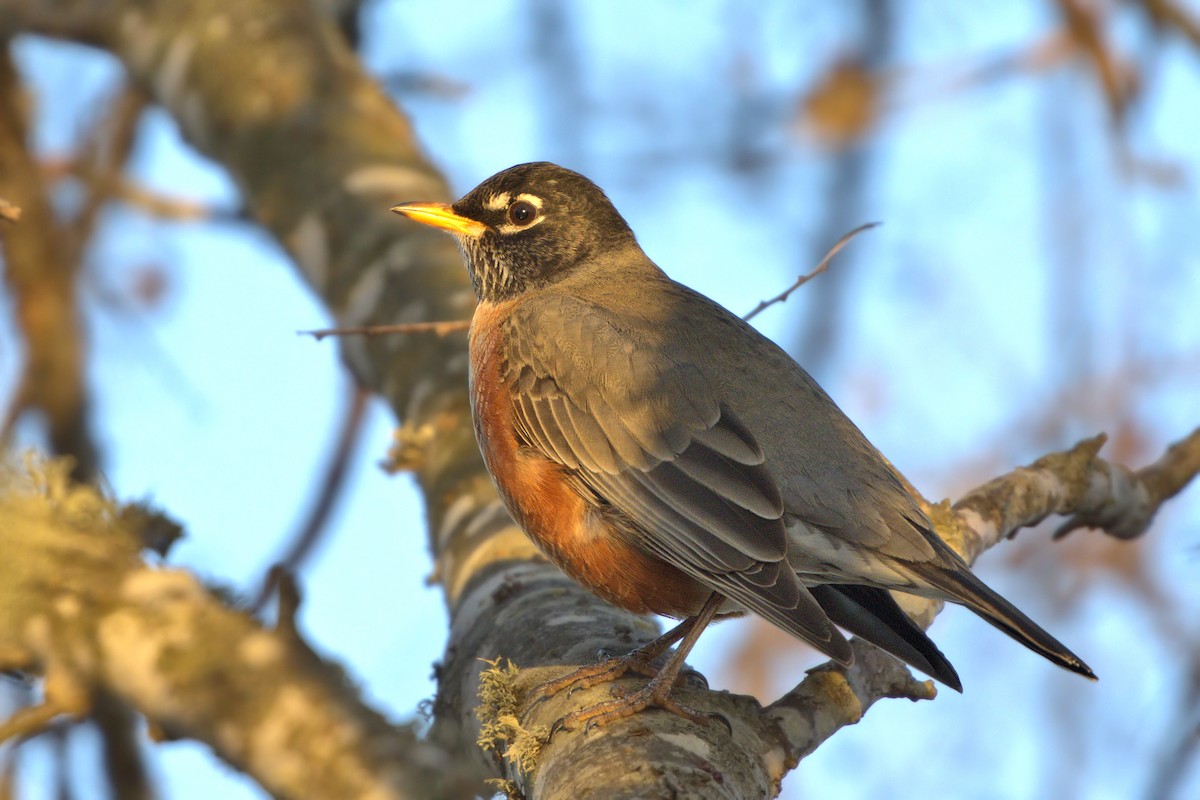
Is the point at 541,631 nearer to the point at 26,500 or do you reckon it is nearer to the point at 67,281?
the point at 26,500

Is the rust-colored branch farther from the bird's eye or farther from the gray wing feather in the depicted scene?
the gray wing feather

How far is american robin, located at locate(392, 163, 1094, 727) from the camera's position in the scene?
3350 mm

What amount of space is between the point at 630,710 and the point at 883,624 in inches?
27.9

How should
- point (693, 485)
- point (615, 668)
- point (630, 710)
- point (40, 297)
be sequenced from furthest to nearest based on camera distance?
point (40, 297) < point (693, 485) < point (615, 668) < point (630, 710)

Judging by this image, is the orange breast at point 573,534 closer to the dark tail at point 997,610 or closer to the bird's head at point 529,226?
the dark tail at point 997,610

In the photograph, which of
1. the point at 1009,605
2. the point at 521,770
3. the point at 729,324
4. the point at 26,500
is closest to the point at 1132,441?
the point at 729,324

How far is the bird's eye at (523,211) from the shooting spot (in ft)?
A: 16.6

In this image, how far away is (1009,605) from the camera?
325 cm

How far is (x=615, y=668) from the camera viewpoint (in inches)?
135

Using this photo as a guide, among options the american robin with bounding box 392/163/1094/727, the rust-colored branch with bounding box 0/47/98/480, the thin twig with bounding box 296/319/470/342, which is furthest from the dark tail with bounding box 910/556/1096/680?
the rust-colored branch with bounding box 0/47/98/480

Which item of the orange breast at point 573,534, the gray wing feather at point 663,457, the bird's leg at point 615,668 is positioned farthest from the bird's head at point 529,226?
the bird's leg at point 615,668

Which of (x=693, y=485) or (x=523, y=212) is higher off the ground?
(x=523, y=212)

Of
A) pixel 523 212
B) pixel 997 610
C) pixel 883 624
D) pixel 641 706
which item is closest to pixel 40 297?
pixel 523 212

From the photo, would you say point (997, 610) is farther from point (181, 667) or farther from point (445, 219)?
point (445, 219)
